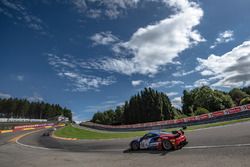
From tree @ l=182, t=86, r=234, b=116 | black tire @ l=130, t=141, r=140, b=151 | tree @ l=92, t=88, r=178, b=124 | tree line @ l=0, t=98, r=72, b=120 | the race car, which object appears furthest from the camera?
tree line @ l=0, t=98, r=72, b=120

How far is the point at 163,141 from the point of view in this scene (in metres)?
12.4

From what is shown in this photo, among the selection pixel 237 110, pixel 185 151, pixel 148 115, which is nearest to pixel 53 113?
pixel 148 115

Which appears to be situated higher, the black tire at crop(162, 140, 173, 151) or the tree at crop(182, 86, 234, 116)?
the tree at crop(182, 86, 234, 116)

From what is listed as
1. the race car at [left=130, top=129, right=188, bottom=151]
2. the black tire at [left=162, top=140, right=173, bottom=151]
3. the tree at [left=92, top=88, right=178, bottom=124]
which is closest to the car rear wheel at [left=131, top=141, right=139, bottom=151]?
the race car at [left=130, top=129, right=188, bottom=151]

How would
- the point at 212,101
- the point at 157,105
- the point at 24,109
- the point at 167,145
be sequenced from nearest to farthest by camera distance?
the point at 167,145 < the point at 157,105 < the point at 212,101 < the point at 24,109

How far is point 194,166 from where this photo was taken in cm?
826

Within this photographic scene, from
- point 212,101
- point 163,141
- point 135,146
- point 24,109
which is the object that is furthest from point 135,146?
point 24,109

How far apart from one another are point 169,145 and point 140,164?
2.75m

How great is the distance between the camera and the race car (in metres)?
12.0

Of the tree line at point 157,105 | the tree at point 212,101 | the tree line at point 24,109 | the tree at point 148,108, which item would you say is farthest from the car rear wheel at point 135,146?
the tree line at point 24,109

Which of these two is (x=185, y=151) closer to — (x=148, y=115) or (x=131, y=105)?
(x=148, y=115)

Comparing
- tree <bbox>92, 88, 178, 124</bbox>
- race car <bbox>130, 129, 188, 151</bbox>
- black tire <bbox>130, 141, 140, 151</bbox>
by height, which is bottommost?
Result: black tire <bbox>130, 141, 140, 151</bbox>

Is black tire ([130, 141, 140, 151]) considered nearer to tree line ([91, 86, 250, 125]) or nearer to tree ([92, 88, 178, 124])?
tree line ([91, 86, 250, 125])

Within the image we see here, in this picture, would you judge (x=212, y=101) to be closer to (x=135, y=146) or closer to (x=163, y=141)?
(x=135, y=146)
